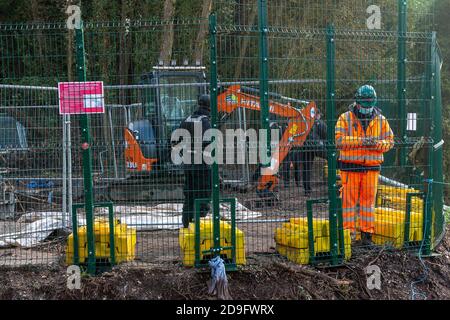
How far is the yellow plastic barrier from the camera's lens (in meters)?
6.41

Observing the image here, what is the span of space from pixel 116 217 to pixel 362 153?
10.8ft

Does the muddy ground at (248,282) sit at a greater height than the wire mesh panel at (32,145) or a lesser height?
lesser

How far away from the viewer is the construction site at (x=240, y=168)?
609 centimetres

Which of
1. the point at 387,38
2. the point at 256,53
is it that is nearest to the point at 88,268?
the point at 256,53

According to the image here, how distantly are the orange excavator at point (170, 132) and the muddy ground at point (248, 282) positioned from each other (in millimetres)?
1228

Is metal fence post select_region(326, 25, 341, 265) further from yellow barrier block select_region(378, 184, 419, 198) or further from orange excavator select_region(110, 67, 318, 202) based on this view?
yellow barrier block select_region(378, 184, 419, 198)

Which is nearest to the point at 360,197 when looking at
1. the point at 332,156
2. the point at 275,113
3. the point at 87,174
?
the point at 332,156

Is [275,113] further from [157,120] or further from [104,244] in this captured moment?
[104,244]

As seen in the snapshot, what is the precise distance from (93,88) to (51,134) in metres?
1.34

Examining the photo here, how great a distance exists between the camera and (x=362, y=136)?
6.87 m

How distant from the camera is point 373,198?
6.96 metres

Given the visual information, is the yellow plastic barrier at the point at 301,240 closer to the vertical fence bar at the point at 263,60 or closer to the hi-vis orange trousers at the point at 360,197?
the hi-vis orange trousers at the point at 360,197

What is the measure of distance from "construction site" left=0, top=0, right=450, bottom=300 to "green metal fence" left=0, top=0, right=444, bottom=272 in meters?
0.03

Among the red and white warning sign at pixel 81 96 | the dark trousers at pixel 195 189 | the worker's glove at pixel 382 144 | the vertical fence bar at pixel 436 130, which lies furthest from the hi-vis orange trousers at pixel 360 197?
the red and white warning sign at pixel 81 96
